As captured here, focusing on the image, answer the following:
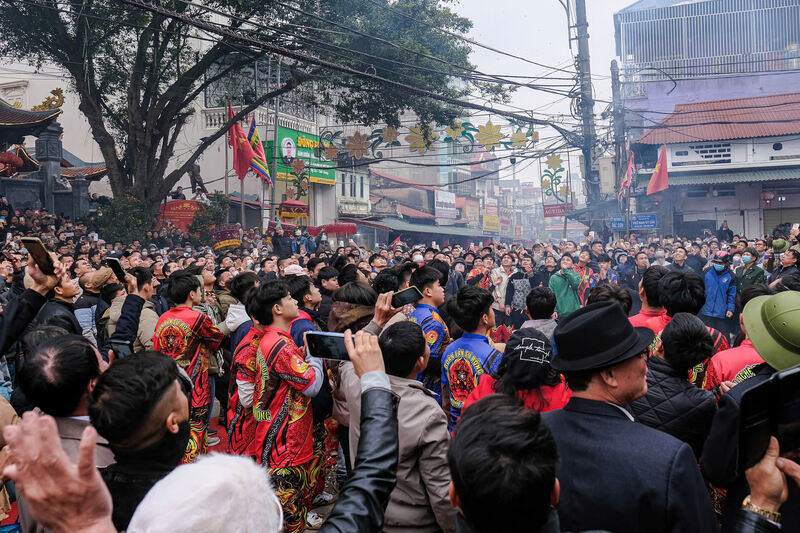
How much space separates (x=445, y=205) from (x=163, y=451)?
5135 cm

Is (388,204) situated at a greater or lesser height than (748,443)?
greater

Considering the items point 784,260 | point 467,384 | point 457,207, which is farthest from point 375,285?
point 457,207

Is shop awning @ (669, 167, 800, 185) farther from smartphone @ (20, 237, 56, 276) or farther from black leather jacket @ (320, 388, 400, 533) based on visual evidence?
black leather jacket @ (320, 388, 400, 533)

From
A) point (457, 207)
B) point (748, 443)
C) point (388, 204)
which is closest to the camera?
point (748, 443)

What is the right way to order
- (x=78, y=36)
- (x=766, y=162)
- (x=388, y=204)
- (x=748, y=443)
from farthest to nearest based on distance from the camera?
(x=388, y=204) → (x=766, y=162) → (x=78, y=36) → (x=748, y=443)

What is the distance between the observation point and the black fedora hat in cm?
207

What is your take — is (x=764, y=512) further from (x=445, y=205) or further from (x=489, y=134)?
(x=445, y=205)

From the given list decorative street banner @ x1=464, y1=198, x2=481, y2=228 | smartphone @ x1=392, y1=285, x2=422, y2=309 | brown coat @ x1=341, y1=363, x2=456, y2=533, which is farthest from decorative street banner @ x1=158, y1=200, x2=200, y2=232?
decorative street banner @ x1=464, y1=198, x2=481, y2=228

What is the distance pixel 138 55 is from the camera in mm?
17641

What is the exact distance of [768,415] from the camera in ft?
5.52

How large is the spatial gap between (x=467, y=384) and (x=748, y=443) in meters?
2.09

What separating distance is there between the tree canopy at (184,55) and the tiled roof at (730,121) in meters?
10.5

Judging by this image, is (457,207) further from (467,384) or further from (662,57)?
(467,384)

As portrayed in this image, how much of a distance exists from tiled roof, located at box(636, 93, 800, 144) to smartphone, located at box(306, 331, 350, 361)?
80.9 ft
